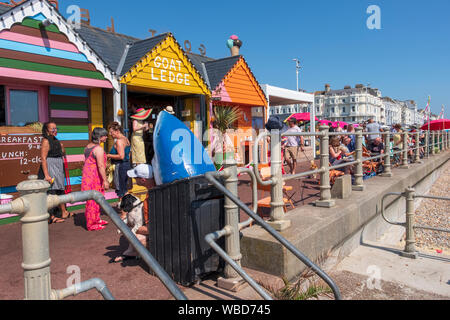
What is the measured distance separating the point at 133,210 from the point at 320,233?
6.56 feet

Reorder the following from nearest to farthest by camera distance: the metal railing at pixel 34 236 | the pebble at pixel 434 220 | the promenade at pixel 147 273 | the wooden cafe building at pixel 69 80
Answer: the metal railing at pixel 34 236 < the promenade at pixel 147 273 < the wooden cafe building at pixel 69 80 < the pebble at pixel 434 220

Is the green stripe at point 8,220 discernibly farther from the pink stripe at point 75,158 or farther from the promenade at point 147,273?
the pink stripe at point 75,158

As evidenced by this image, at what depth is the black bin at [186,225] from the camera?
109 inches

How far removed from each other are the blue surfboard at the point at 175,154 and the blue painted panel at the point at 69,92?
192 inches

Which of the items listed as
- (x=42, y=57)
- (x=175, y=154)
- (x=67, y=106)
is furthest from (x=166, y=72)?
(x=175, y=154)

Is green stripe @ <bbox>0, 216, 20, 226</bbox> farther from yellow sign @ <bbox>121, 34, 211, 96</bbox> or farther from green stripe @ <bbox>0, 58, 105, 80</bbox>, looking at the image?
yellow sign @ <bbox>121, 34, 211, 96</bbox>

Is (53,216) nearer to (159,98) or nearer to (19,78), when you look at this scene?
(19,78)

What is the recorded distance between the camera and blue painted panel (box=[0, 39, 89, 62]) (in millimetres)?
5828

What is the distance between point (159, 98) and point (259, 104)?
14.7ft

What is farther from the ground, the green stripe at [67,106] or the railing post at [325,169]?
the green stripe at [67,106]

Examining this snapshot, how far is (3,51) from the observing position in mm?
5758

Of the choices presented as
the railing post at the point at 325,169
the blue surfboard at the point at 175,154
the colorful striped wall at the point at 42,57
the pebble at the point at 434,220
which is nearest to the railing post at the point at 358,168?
the railing post at the point at 325,169

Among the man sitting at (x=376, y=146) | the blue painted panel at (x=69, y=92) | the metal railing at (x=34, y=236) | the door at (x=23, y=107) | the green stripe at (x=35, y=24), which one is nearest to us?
the metal railing at (x=34, y=236)
